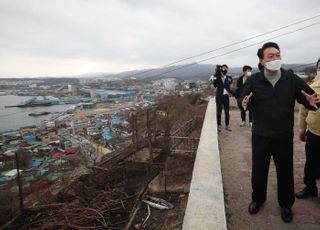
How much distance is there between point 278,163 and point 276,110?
547 millimetres

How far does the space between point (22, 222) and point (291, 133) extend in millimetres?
7506

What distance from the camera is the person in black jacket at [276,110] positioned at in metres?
1.95

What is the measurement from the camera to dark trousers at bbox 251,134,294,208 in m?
2.06

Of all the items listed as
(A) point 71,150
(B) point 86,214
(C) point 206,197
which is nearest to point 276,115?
(C) point 206,197

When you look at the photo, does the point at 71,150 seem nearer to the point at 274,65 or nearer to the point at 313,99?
the point at 274,65

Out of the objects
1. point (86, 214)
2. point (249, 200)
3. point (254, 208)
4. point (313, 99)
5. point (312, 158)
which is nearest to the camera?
point (313, 99)

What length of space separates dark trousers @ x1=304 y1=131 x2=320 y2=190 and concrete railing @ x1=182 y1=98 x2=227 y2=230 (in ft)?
3.30

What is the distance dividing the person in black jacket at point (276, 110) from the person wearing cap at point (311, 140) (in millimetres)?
439

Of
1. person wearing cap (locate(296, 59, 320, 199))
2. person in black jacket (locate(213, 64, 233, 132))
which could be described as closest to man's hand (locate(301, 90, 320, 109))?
person wearing cap (locate(296, 59, 320, 199))

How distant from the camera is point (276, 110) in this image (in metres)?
1.97

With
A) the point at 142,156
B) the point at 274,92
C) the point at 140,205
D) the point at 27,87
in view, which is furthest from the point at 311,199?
the point at 27,87

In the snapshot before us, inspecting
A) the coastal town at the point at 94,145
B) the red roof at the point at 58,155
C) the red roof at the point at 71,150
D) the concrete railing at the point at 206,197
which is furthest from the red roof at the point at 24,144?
the concrete railing at the point at 206,197

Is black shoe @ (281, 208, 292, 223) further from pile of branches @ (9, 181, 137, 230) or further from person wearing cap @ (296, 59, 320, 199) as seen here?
pile of branches @ (9, 181, 137, 230)

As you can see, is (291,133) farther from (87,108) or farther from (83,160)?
(87,108)
